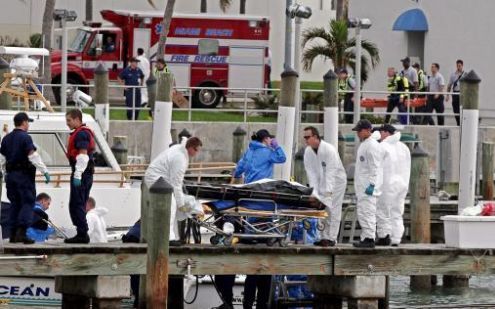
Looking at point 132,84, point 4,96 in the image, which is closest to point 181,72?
point 132,84

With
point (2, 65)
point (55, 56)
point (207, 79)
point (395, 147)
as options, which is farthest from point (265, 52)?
point (395, 147)

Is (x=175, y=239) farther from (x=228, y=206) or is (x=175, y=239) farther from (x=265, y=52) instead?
(x=265, y=52)

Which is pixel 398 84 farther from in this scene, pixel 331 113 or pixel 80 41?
pixel 331 113

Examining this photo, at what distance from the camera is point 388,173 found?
2272 centimetres

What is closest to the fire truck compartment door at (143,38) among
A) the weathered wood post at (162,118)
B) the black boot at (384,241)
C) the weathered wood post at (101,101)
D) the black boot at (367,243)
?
the weathered wood post at (101,101)

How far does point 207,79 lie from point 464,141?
25.7m

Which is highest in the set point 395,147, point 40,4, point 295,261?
point 40,4

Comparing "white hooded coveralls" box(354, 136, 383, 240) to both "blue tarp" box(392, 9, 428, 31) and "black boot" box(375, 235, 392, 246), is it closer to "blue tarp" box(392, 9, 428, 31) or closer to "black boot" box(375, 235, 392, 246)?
"black boot" box(375, 235, 392, 246)

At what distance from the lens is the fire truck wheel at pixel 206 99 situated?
46.3 meters

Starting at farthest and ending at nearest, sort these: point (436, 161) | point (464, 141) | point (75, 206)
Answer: point (436, 161), point (464, 141), point (75, 206)

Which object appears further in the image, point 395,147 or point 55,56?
point 55,56

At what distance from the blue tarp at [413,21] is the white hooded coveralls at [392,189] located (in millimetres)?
22769

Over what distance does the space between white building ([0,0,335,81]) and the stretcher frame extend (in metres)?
41.4

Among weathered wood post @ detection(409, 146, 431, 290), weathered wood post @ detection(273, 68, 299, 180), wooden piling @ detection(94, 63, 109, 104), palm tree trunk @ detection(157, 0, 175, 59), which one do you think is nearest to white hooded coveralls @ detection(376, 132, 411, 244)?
weathered wood post @ detection(273, 68, 299, 180)
